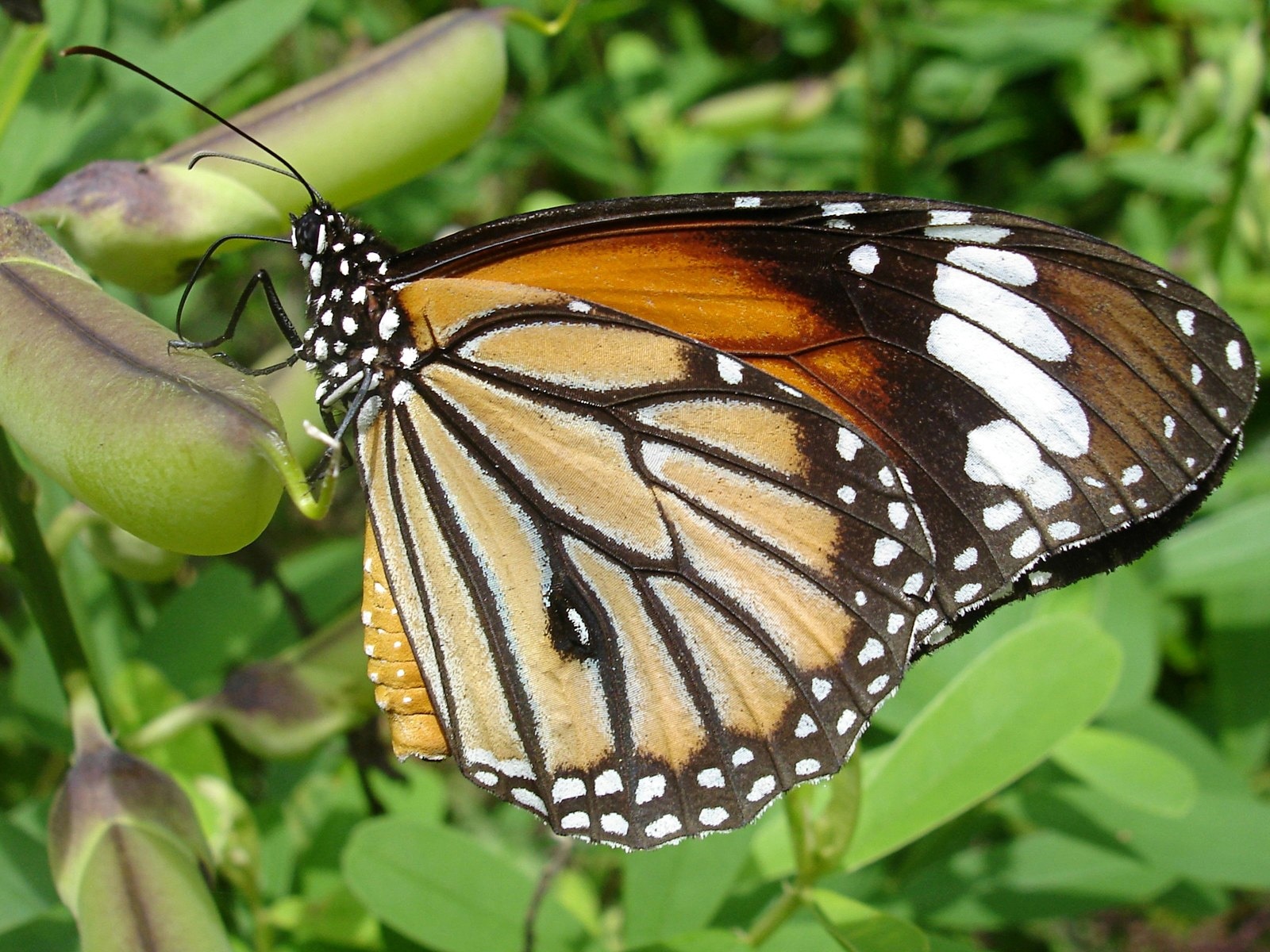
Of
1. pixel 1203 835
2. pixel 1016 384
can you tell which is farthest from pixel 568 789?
pixel 1203 835

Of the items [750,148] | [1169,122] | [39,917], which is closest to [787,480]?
[39,917]

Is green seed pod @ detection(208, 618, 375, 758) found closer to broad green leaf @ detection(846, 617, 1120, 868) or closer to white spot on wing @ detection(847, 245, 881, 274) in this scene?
broad green leaf @ detection(846, 617, 1120, 868)

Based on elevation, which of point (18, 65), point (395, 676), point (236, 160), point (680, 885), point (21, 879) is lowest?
point (680, 885)

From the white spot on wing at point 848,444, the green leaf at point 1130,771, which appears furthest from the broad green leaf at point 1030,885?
the white spot on wing at point 848,444

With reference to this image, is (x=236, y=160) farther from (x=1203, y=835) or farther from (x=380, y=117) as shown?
(x=1203, y=835)

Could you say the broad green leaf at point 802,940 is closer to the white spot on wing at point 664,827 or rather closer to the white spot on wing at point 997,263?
the white spot on wing at point 664,827

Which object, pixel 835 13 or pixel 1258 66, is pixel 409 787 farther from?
pixel 835 13

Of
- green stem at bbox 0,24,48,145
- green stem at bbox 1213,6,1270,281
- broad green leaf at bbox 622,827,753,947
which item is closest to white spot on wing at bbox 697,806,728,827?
broad green leaf at bbox 622,827,753,947
